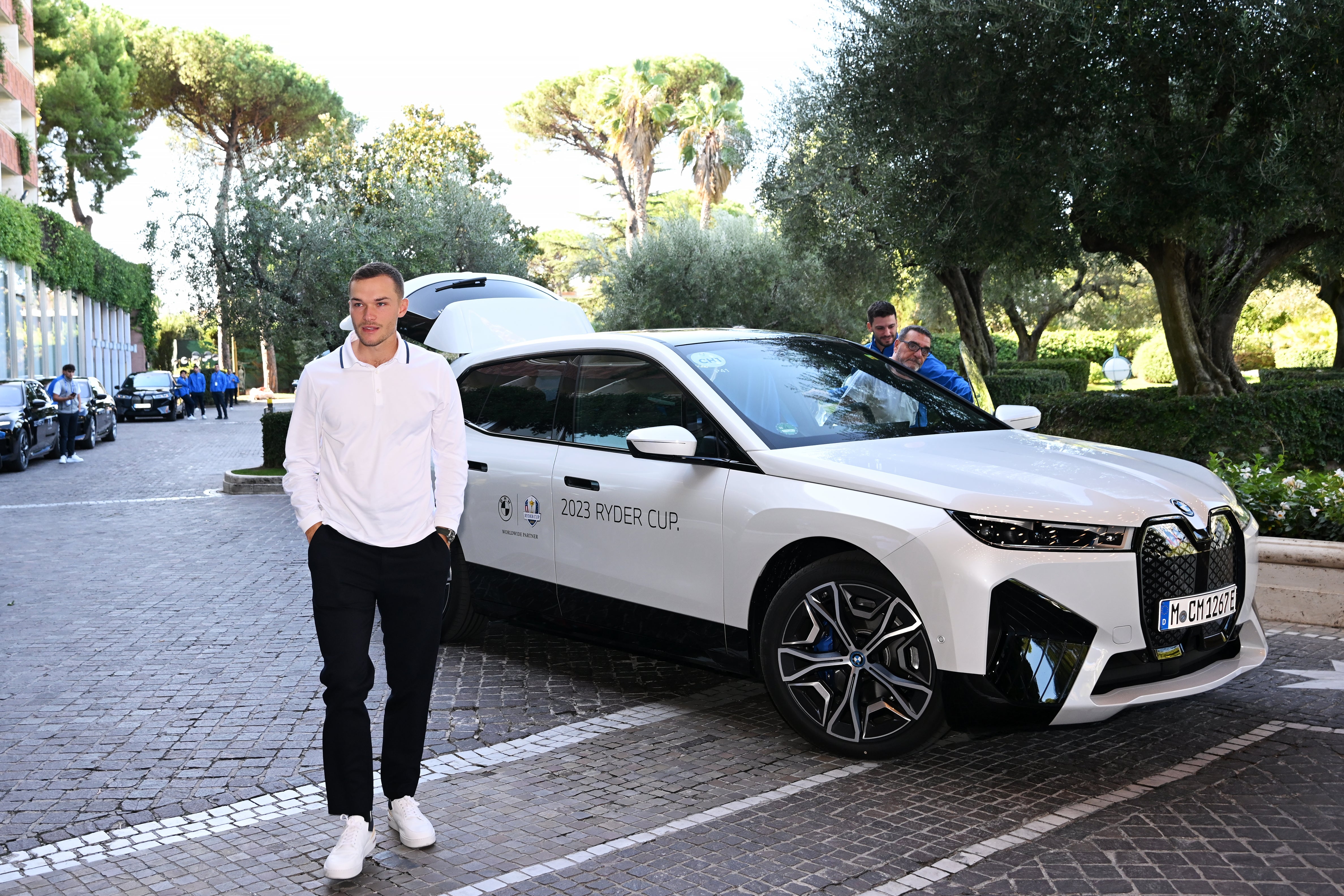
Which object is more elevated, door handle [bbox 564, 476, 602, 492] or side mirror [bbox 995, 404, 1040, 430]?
side mirror [bbox 995, 404, 1040, 430]

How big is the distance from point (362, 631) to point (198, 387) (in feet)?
131

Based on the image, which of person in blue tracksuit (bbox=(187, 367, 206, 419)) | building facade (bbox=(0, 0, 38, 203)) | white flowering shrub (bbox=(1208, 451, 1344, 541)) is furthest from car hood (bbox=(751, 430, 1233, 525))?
building facade (bbox=(0, 0, 38, 203))

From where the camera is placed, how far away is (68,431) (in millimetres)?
21281

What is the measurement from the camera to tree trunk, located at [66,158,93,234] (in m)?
52.5

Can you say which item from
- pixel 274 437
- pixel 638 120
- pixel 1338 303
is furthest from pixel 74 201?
pixel 1338 303

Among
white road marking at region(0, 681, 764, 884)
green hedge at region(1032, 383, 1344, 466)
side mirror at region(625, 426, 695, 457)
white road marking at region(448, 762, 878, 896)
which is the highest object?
side mirror at region(625, 426, 695, 457)

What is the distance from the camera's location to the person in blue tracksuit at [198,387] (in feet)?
132

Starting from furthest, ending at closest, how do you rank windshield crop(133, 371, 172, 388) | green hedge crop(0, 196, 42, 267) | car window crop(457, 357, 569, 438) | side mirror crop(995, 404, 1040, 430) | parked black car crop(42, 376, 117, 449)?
windshield crop(133, 371, 172, 388), green hedge crop(0, 196, 42, 267), parked black car crop(42, 376, 117, 449), car window crop(457, 357, 569, 438), side mirror crop(995, 404, 1040, 430)

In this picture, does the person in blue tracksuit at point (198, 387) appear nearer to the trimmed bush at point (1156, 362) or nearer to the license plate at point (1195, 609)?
the trimmed bush at point (1156, 362)

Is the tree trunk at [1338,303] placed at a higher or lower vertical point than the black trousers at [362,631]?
higher

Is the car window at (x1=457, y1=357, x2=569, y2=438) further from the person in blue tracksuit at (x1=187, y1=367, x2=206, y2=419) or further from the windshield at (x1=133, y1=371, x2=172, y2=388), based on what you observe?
the person in blue tracksuit at (x1=187, y1=367, x2=206, y2=419)

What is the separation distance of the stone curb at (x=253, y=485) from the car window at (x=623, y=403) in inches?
422

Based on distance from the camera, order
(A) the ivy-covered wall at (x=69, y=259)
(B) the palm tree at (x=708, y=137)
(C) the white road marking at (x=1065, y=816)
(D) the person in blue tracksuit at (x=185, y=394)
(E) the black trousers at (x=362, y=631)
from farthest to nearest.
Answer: (B) the palm tree at (x=708, y=137) → (D) the person in blue tracksuit at (x=185, y=394) → (A) the ivy-covered wall at (x=69, y=259) → (E) the black trousers at (x=362, y=631) → (C) the white road marking at (x=1065, y=816)

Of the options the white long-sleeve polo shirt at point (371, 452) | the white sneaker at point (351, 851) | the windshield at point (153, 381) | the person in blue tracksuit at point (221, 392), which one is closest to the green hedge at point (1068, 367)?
the person in blue tracksuit at point (221, 392)
